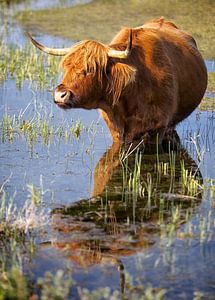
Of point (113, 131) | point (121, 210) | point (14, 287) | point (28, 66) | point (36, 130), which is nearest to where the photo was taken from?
point (14, 287)

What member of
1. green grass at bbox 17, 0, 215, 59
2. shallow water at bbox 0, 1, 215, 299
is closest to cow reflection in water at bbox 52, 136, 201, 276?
shallow water at bbox 0, 1, 215, 299

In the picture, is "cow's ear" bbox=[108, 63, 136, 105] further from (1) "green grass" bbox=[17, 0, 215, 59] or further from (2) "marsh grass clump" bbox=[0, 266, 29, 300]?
(1) "green grass" bbox=[17, 0, 215, 59]

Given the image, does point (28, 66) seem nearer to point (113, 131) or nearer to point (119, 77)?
point (113, 131)

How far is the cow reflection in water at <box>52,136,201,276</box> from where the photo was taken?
14.9 feet

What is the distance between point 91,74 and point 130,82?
1.21 ft

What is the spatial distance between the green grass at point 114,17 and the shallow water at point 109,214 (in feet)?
20.4

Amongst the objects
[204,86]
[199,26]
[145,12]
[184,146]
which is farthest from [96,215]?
[145,12]

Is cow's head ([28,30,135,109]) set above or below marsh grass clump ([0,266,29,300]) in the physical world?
above

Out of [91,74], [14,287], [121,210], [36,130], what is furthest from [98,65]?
[14,287]

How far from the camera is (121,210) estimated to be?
17.2 ft

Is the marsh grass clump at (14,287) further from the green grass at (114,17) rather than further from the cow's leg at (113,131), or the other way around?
the green grass at (114,17)

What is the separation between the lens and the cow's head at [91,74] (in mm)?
6395

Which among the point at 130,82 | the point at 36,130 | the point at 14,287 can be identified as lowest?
the point at 14,287

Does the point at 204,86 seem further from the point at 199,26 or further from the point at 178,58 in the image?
the point at 199,26
